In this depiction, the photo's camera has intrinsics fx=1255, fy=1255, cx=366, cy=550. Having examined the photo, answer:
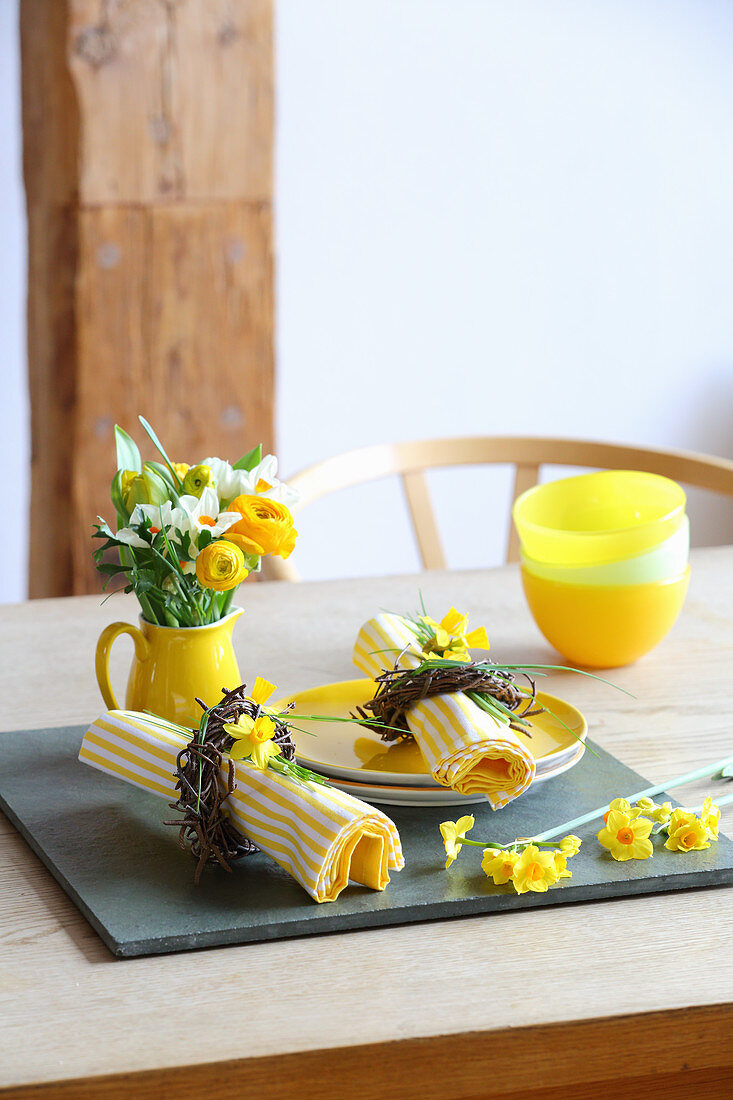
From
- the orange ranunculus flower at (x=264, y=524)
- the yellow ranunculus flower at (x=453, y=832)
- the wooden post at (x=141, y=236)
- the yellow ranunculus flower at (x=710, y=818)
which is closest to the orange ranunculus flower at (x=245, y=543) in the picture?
the orange ranunculus flower at (x=264, y=524)

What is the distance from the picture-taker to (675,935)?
A: 0.71 meters

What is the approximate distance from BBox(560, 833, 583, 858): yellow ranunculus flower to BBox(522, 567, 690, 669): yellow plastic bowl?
0.39 metres

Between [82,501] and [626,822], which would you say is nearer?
[626,822]

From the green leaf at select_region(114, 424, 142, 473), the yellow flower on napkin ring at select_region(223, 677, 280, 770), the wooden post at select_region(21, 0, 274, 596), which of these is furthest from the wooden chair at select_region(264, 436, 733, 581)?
the yellow flower on napkin ring at select_region(223, 677, 280, 770)

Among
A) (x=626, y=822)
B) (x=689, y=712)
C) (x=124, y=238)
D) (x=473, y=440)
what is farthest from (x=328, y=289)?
(x=626, y=822)

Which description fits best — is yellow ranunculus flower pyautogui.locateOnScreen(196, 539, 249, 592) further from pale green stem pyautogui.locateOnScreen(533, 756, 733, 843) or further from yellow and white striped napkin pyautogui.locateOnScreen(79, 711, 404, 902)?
pale green stem pyautogui.locateOnScreen(533, 756, 733, 843)

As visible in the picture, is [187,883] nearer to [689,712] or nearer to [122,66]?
[689,712]

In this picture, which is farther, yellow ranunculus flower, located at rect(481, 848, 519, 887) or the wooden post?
the wooden post

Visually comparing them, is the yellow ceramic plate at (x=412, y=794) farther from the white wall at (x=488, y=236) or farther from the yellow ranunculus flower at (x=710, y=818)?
the white wall at (x=488, y=236)

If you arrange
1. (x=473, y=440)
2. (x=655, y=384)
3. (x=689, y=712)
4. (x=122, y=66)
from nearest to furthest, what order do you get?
(x=689, y=712) → (x=473, y=440) → (x=122, y=66) → (x=655, y=384)

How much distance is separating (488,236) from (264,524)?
7.27 ft

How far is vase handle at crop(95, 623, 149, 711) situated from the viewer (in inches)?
37.0

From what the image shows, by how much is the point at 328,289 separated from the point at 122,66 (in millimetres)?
921

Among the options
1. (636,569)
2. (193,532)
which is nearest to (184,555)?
(193,532)
